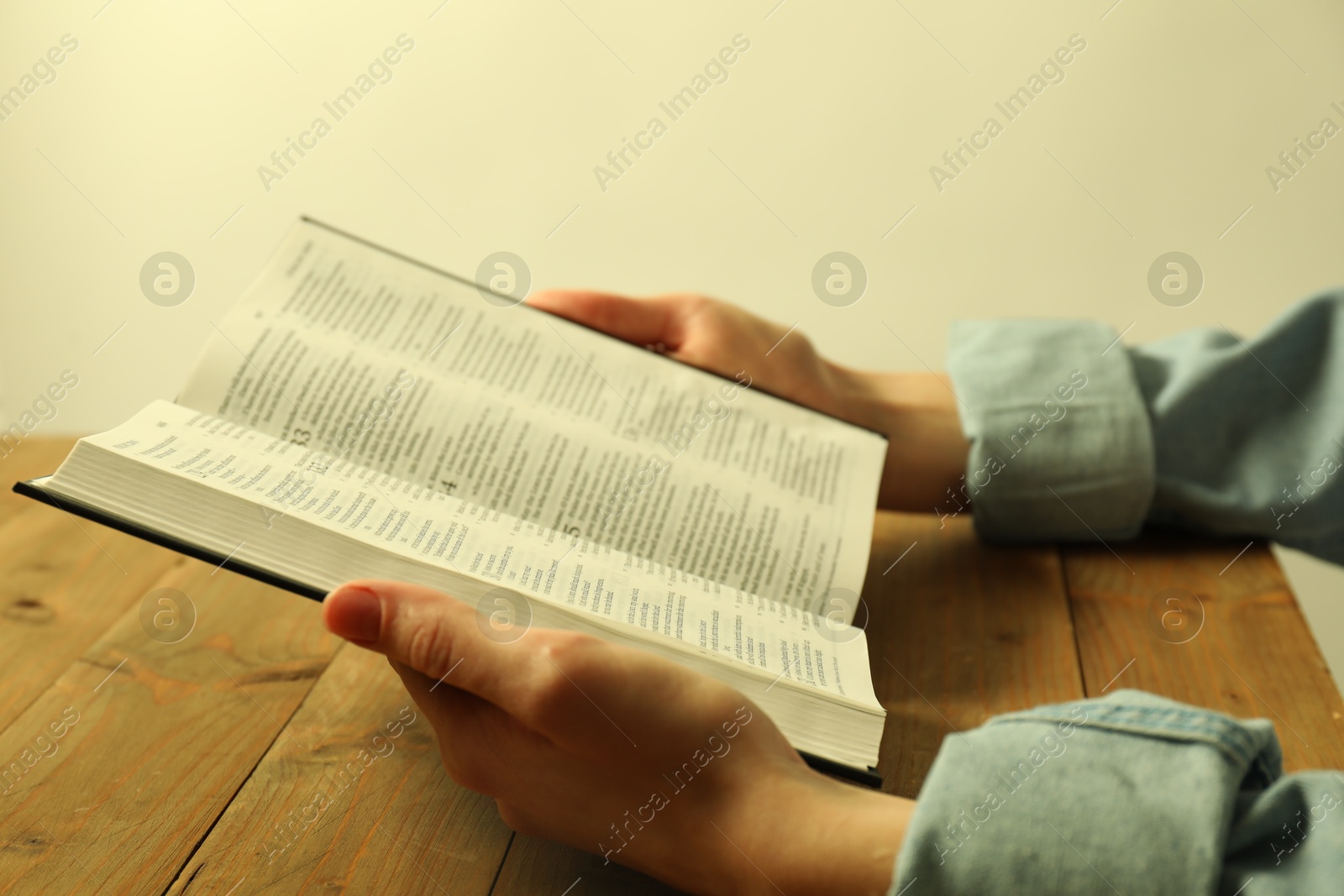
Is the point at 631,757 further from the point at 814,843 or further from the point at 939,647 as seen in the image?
the point at 939,647

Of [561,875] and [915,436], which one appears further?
[915,436]

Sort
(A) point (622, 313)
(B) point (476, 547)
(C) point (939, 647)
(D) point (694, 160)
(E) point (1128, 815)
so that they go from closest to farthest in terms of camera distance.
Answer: (E) point (1128, 815) → (B) point (476, 547) → (C) point (939, 647) → (A) point (622, 313) → (D) point (694, 160)

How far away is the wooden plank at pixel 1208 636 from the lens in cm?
55

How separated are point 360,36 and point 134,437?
1138mm

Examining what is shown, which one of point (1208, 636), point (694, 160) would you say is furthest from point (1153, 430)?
point (694, 160)

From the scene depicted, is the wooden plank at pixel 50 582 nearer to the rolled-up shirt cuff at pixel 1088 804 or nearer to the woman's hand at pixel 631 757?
the woman's hand at pixel 631 757

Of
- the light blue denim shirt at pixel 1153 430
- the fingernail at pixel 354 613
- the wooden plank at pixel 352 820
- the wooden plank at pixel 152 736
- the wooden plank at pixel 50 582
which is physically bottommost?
the wooden plank at pixel 50 582

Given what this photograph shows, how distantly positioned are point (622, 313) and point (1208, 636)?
1.41 ft

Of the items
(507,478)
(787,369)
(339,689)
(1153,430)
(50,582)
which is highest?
(1153,430)

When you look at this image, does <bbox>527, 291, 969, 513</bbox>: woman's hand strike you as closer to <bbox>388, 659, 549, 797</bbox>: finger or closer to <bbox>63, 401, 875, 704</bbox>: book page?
<bbox>63, 401, 875, 704</bbox>: book page

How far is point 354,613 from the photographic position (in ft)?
1.35

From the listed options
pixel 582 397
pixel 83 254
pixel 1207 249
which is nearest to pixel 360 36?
pixel 83 254

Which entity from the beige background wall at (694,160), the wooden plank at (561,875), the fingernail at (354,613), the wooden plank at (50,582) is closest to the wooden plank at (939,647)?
the wooden plank at (561,875)

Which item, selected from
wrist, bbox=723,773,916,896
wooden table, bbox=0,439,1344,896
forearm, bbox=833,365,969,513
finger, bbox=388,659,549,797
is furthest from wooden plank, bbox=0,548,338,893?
forearm, bbox=833,365,969,513
